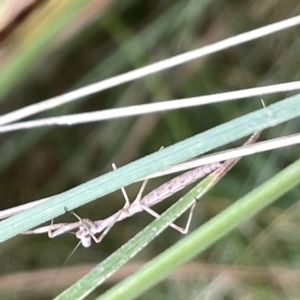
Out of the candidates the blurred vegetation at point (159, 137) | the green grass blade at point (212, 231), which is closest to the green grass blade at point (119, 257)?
the green grass blade at point (212, 231)

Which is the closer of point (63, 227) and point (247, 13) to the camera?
point (63, 227)

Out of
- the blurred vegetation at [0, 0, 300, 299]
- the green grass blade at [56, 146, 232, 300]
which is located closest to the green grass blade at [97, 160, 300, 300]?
the green grass blade at [56, 146, 232, 300]

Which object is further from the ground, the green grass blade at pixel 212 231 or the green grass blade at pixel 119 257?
the green grass blade at pixel 119 257

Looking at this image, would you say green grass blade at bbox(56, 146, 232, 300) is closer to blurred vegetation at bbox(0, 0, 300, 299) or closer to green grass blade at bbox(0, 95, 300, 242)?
green grass blade at bbox(0, 95, 300, 242)

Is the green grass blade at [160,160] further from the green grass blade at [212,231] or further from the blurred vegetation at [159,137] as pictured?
the blurred vegetation at [159,137]

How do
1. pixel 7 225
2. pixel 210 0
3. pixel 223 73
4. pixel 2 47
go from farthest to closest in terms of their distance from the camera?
1. pixel 223 73
2. pixel 210 0
3. pixel 2 47
4. pixel 7 225

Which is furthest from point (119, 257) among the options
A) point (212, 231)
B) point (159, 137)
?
point (159, 137)

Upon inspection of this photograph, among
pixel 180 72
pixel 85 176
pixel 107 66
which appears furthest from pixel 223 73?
pixel 85 176

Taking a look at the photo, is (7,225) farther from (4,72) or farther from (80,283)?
(4,72)
